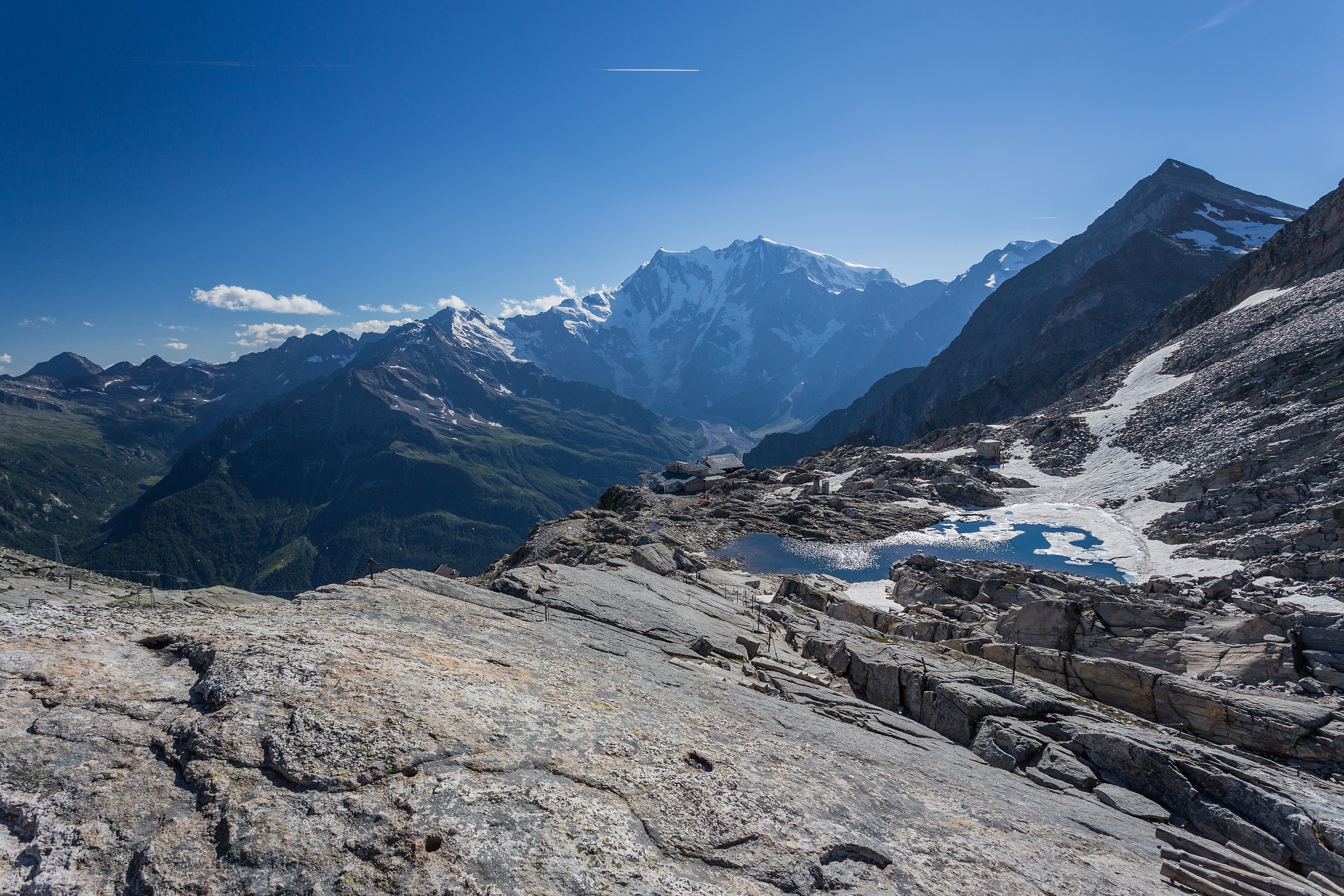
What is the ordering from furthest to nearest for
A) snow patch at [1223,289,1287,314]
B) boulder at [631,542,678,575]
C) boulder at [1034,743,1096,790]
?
snow patch at [1223,289,1287,314] < boulder at [631,542,678,575] < boulder at [1034,743,1096,790]

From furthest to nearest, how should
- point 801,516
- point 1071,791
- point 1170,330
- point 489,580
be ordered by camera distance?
point 1170,330, point 801,516, point 489,580, point 1071,791

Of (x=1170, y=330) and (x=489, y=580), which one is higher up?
(x=1170, y=330)

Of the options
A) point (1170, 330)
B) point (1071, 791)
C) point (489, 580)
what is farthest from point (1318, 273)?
point (489, 580)

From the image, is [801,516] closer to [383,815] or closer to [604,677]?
[604,677]

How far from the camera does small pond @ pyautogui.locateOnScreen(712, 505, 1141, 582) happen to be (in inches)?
1933

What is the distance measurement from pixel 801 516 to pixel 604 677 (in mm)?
59914

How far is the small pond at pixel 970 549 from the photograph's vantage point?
49.1m

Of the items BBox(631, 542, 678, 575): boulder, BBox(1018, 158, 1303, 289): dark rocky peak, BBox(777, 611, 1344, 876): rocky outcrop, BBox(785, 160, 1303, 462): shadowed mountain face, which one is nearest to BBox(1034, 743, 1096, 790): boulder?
BBox(777, 611, 1344, 876): rocky outcrop

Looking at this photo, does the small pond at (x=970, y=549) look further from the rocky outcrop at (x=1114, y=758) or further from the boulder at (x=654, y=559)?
the rocky outcrop at (x=1114, y=758)

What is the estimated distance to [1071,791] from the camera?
12.2m

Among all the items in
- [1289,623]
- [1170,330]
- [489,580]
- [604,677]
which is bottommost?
[489,580]

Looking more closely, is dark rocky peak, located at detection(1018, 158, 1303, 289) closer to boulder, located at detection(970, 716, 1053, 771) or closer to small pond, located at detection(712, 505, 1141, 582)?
small pond, located at detection(712, 505, 1141, 582)

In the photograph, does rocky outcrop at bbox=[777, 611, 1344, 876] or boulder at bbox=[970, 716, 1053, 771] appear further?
boulder at bbox=[970, 716, 1053, 771]

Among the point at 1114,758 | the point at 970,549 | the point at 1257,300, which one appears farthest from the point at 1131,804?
the point at 1257,300
